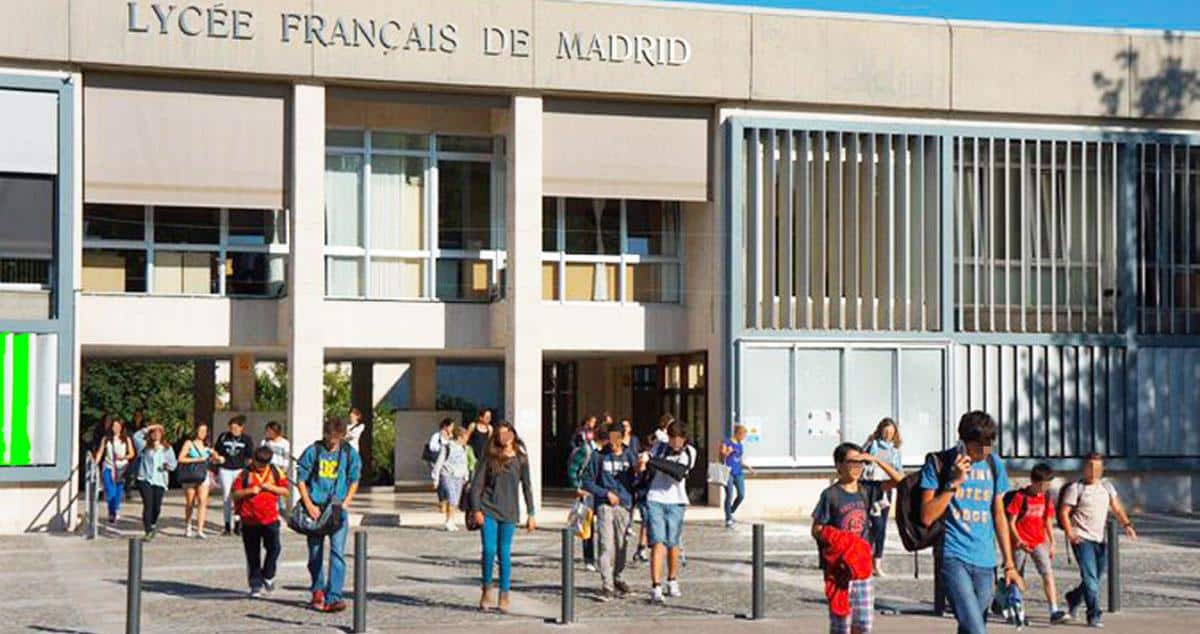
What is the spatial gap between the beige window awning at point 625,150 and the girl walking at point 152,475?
25.3 feet

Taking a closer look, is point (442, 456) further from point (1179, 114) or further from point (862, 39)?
point (1179, 114)

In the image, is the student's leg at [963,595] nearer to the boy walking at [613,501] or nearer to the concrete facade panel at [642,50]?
the boy walking at [613,501]

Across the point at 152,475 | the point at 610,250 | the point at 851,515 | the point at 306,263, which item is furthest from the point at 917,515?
the point at 610,250

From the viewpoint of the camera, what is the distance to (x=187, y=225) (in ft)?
95.0

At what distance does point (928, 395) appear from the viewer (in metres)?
30.0

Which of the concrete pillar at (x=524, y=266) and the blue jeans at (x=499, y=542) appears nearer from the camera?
the blue jeans at (x=499, y=542)

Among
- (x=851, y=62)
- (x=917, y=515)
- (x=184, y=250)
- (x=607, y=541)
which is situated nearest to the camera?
(x=917, y=515)

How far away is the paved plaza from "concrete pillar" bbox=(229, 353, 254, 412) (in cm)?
1077

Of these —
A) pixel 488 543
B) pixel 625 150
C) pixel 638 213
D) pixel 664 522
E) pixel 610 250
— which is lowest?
pixel 488 543

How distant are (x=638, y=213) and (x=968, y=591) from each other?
815 inches

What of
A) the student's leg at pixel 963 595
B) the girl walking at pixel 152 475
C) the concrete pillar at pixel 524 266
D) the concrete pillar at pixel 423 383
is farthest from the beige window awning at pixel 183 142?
the student's leg at pixel 963 595

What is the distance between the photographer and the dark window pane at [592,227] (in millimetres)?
30578

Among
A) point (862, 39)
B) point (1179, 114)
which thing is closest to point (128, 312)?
point (862, 39)

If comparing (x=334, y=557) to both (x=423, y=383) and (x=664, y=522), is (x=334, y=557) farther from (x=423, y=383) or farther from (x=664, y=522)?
(x=423, y=383)
